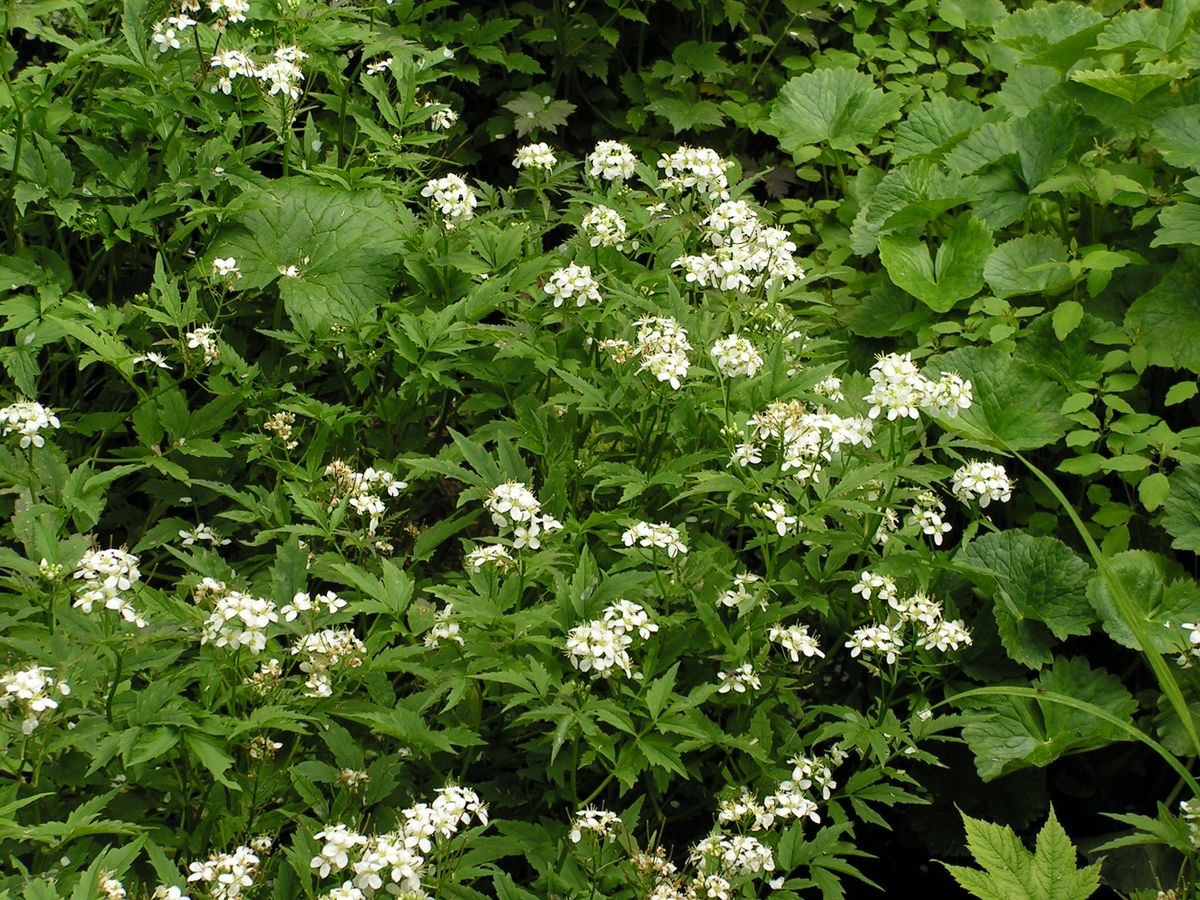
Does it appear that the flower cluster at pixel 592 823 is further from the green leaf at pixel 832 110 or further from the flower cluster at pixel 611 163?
the green leaf at pixel 832 110

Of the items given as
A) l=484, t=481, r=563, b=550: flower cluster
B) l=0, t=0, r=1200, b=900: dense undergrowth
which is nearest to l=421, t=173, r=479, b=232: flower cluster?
l=0, t=0, r=1200, b=900: dense undergrowth

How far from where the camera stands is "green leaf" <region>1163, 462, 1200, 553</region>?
3121 millimetres

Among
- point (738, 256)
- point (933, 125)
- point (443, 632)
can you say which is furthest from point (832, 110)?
point (443, 632)

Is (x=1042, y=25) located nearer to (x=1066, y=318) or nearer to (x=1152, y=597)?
(x=1066, y=318)

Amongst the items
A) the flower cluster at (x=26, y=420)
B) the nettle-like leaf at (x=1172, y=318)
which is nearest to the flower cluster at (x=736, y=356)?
the nettle-like leaf at (x=1172, y=318)

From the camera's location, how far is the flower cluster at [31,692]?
201cm

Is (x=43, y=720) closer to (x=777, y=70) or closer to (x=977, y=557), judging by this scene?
(x=977, y=557)

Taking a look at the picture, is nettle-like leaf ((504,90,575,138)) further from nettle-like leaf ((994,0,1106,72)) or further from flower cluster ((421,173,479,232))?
nettle-like leaf ((994,0,1106,72))

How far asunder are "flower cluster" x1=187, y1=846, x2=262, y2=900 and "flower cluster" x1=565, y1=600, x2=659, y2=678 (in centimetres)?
68

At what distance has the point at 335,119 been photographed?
432 cm

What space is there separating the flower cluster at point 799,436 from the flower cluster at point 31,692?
1470 millimetres

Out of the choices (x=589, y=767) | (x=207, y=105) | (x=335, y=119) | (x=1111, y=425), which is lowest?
(x=589, y=767)

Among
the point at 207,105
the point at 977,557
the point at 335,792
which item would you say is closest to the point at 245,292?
the point at 207,105

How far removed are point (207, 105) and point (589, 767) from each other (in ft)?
7.08
